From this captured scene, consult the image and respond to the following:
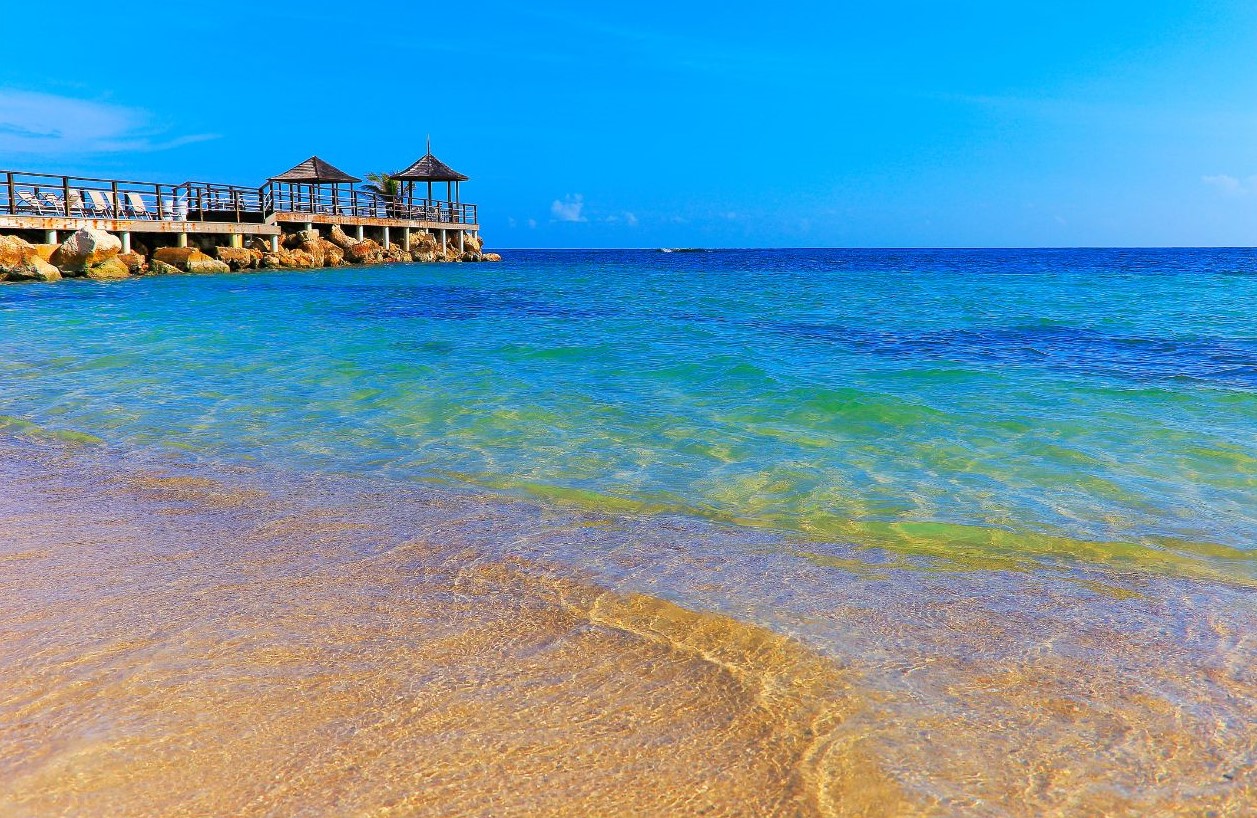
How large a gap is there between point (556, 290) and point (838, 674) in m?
23.7

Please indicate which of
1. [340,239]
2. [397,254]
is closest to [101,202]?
[340,239]

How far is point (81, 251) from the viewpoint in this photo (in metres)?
22.8

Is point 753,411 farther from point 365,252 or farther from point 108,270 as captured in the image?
point 365,252

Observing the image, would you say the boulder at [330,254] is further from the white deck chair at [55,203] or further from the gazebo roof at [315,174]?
the white deck chair at [55,203]

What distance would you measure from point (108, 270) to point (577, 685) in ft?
83.7

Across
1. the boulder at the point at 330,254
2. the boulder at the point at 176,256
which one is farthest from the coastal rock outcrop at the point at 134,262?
the boulder at the point at 330,254

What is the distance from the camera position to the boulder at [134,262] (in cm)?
2472

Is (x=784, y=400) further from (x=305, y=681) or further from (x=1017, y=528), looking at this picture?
(x=305, y=681)

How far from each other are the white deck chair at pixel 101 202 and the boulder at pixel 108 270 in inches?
76.2

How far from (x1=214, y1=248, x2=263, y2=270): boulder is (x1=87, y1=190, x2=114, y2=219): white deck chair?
11.4 feet

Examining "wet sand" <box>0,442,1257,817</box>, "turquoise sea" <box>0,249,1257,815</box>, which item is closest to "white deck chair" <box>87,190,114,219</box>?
"turquoise sea" <box>0,249,1257,815</box>

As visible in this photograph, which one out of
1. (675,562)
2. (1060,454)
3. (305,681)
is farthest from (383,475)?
(1060,454)

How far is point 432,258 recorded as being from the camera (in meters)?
40.7

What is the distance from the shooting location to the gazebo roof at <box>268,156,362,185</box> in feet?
109
